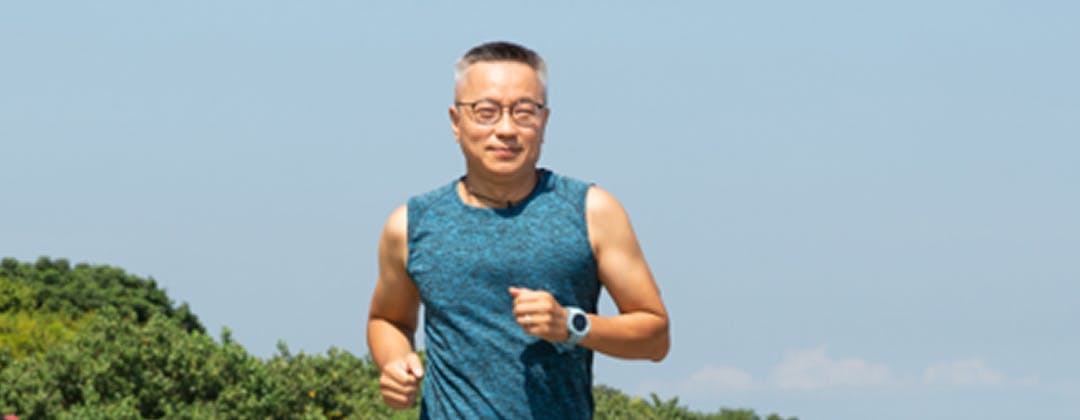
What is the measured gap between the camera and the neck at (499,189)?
20.9 feet

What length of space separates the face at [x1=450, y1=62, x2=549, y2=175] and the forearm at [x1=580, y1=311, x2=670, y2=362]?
2.31ft

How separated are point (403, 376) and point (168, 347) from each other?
26.5 ft

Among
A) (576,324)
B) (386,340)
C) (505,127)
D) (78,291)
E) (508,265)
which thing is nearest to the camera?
(576,324)

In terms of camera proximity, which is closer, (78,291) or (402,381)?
(402,381)

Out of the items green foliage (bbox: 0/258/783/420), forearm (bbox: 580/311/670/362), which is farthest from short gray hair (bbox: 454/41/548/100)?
green foliage (bbox: 0/258/783/420)

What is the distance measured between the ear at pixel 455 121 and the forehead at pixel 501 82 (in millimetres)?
84

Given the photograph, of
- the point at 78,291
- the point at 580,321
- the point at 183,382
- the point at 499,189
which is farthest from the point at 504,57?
the point at 78,291

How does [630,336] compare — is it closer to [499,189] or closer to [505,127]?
[499,189]

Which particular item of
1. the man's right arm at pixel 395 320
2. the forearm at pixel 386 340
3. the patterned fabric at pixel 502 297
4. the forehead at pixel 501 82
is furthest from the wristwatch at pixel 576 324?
the forearm at pixel 386 340

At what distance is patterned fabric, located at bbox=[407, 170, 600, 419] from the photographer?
20.4 ft

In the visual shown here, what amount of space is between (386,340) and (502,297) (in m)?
0.83

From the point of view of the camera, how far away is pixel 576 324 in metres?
5.93

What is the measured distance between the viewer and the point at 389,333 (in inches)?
271

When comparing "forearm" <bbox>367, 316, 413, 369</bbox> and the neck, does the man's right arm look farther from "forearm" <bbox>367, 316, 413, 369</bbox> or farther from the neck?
the neck
